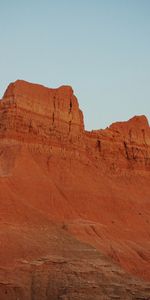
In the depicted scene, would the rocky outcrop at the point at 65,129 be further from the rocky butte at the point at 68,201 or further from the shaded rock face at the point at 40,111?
the rocky butte at the point at 68,201

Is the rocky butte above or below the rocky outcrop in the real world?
below

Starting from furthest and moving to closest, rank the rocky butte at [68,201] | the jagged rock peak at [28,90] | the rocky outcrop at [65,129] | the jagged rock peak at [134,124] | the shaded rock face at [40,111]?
the jagged rock peak at [134,124]
the jagged rock peak at [28,90]
the rocky outcrop at [65,129]
the shaded rock face at [40,111]
the rocky butte at [68,201]

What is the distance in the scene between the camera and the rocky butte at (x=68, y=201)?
47.4 meters

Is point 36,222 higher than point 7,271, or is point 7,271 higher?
point 36,222

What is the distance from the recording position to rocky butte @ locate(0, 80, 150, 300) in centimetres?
4744

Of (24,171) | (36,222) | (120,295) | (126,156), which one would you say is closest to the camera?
(120,295)

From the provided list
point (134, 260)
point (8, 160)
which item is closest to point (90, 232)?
point (134, 260)

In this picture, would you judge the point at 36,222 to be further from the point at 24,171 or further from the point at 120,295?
the point at 120,295

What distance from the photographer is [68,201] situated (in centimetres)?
6744

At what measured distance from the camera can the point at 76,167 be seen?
7344cm

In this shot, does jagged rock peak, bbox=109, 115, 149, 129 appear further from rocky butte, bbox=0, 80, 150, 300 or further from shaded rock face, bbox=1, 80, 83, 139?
shaded rock face, bbox=1, 80, 83, 139

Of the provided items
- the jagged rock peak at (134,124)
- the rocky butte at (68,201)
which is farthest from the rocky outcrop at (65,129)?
the rocky butte at (68,201)

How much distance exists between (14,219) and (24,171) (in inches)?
412

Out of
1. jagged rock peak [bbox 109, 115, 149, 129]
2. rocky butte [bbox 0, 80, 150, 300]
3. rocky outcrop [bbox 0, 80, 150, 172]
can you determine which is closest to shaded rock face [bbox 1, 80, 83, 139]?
rocky outcrop [bbox 0, 80, 150, 172]
